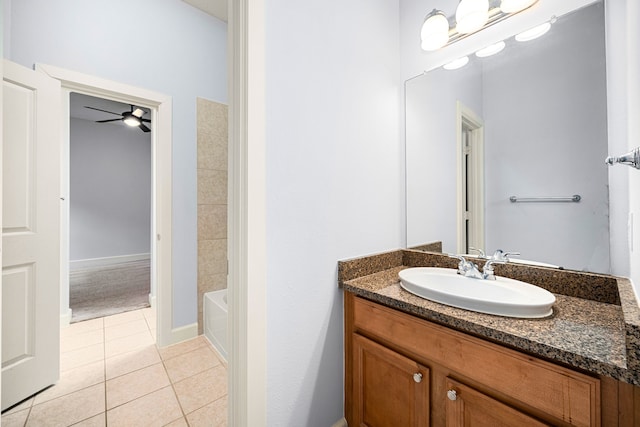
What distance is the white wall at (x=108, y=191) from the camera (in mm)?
4891

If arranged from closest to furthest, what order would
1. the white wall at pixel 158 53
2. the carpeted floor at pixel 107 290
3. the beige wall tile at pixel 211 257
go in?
the white wall at pixel 158 53 < the beige wall tile at pixel 211 257 < the carpeted floor at pixel 107 290

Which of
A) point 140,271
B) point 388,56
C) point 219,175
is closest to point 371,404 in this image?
point 388,56

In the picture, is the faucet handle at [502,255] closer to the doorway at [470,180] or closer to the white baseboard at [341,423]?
the doorway at [470,180]

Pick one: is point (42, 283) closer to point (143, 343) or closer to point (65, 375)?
point (65, 375)

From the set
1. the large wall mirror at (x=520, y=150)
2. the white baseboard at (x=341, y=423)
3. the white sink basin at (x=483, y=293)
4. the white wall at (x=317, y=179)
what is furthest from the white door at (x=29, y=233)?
the large wall mirror at (x=520, y=150)

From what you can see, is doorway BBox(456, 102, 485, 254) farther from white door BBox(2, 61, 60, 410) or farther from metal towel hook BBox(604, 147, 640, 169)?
white door BBox(2, 61, 60, 410)

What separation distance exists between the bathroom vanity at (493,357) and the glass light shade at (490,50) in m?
1.03

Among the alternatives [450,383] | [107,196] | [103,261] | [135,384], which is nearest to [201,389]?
[135,384]

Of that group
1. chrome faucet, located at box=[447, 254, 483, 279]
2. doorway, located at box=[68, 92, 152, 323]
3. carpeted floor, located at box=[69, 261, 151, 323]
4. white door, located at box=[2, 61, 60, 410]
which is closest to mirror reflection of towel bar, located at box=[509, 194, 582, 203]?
chrome faucet, located at box=[447, 254, 483, 279]

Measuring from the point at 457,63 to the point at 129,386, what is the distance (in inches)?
107

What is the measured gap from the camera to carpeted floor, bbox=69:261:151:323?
9.30ft

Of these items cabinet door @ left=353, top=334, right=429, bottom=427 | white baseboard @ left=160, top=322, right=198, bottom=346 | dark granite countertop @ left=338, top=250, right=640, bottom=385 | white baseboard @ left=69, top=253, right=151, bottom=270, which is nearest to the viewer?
dark granite countertop @ left=338, top=250, right=640, bottom=385

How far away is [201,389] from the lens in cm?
164

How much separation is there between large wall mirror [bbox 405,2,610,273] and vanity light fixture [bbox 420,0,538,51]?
138 millimetres
